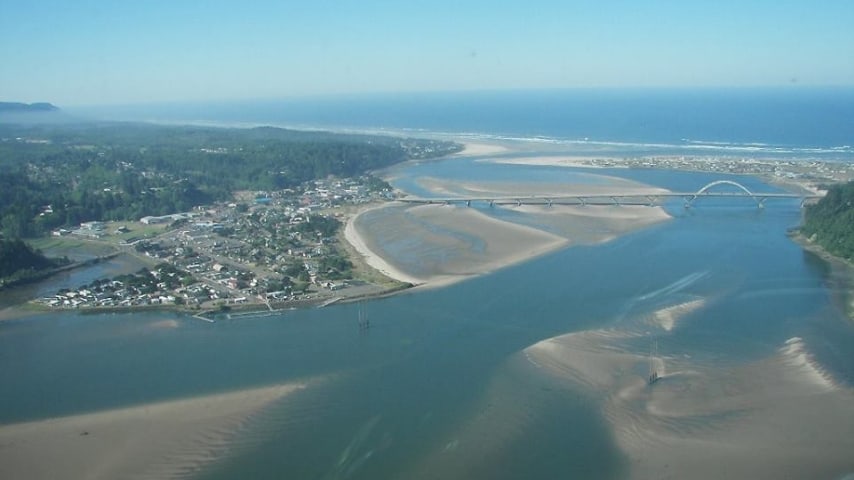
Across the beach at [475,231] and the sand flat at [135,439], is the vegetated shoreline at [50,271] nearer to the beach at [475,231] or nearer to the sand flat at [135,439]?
the beach at [475,231]

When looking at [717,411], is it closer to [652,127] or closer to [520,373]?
[520,373]

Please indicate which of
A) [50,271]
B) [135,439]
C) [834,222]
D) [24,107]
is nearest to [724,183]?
[834,222]

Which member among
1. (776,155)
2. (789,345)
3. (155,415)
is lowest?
(155,415)

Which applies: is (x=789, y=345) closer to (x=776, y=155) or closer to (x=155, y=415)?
(x=155, y=415)

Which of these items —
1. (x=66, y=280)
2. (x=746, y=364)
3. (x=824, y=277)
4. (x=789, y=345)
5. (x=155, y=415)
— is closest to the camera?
(x=155, y=415)

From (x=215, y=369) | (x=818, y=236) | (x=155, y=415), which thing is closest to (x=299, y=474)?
(x=155, y=415)

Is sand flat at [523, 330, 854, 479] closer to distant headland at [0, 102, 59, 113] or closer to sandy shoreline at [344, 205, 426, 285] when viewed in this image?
sandy shoreline at [344, 205, 426, 285]

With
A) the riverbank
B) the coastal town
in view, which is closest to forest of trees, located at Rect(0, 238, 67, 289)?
the coastal town
